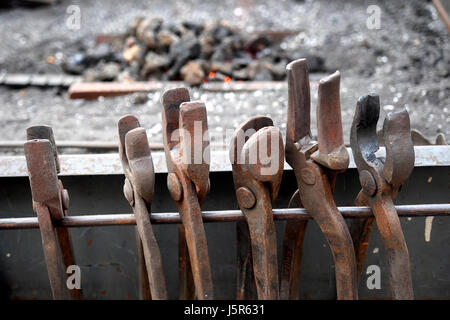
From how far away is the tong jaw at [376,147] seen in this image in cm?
153

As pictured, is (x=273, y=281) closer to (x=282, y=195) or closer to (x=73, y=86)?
(x=282, y=195)

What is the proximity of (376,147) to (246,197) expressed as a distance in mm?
462

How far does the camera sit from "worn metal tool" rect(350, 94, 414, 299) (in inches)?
60.5

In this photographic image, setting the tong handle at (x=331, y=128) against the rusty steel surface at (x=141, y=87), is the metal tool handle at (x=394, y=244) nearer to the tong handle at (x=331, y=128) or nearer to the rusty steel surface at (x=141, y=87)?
the tong handle at (x=331, y=128)

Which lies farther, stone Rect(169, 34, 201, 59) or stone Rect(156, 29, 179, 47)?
stone Rect(156, 29, 179, 47)

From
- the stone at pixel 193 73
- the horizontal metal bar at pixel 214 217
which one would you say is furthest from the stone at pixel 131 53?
the horizontal metal bar at pixel 214 217

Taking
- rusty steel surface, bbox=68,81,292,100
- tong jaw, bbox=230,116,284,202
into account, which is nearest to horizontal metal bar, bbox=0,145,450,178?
tong jaw, bbox=230,116,284,202

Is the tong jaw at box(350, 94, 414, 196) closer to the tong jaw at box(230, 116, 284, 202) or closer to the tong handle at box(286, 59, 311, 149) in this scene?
the tong handle at box(286, 59, 311, 149)

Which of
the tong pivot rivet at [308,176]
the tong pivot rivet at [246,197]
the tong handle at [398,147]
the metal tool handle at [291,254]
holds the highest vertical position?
the tong handle at [398,147]

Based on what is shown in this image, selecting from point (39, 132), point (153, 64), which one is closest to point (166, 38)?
point (153, 64)

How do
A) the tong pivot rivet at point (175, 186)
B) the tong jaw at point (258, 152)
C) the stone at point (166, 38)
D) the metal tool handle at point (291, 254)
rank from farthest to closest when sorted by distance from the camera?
1. the stone at point (166, 38)
2. the metal tool handle at point (291, 254)
3. the tong pivot rivet at point (175, 186)
4. the tong jaw at point (258, 152)

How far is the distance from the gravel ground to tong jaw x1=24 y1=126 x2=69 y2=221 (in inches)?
63.0

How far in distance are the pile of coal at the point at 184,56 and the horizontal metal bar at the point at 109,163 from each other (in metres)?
2.01
